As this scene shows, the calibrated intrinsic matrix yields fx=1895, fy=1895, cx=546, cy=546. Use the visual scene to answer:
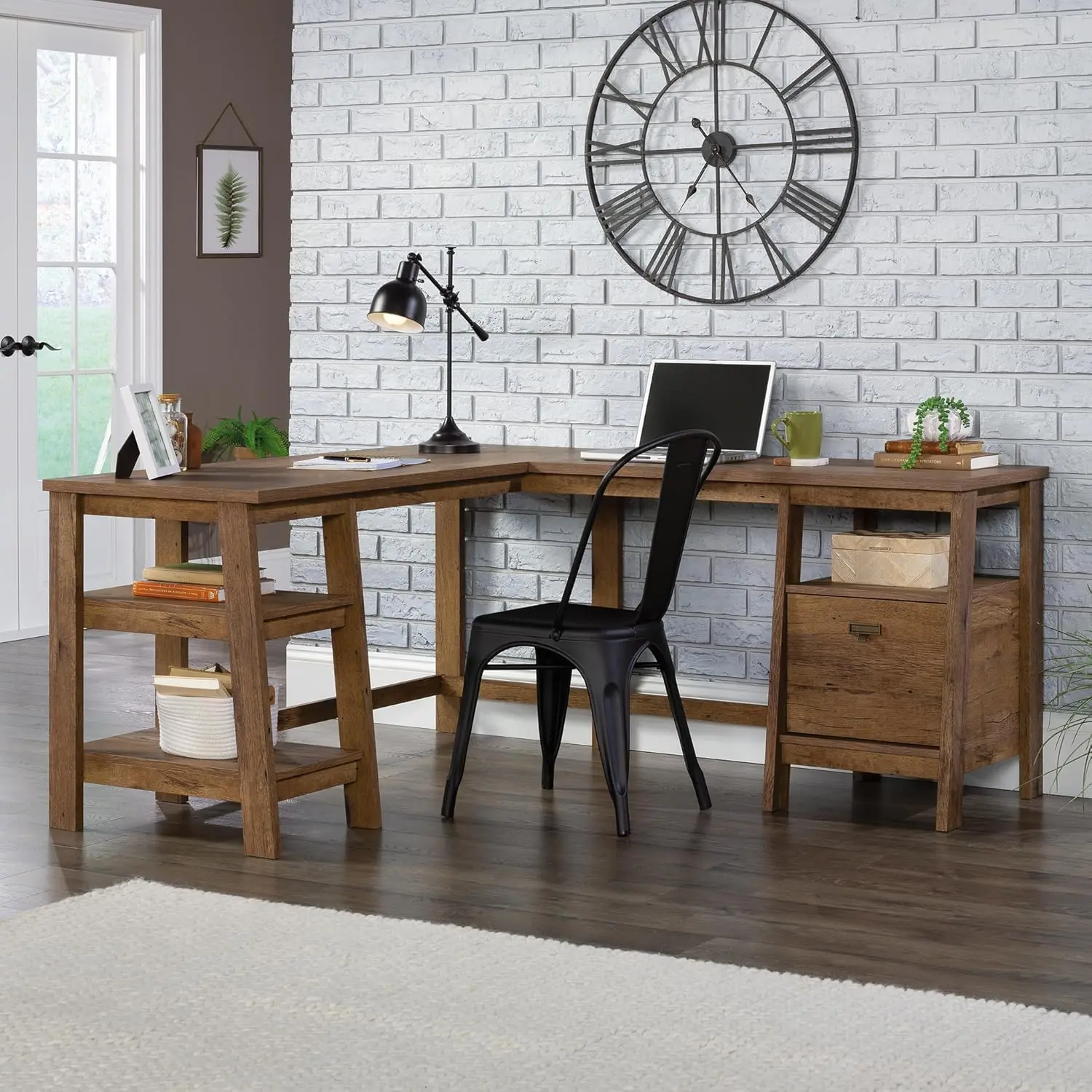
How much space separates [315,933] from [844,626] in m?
1.41

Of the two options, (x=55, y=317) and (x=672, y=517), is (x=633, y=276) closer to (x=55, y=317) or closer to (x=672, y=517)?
(x=672, y=517)

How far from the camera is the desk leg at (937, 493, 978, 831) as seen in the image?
3.83 metres

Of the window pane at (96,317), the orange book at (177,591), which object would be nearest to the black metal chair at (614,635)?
the orange book at (177,591)

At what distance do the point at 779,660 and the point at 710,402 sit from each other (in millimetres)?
755

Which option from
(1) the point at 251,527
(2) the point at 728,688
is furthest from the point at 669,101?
(1) the point at 251,527

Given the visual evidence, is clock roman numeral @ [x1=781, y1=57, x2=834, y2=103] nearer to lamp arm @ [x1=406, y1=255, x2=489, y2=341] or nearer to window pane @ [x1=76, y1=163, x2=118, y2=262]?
lamp arm @ [x1=406, y1=255, x2=489, y2=341]

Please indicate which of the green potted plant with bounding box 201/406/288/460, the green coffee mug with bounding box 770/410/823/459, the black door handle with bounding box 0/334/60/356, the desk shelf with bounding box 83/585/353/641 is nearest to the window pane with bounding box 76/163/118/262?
the black door handle with bounding box 0/334/60/356

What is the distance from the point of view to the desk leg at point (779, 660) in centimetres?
403

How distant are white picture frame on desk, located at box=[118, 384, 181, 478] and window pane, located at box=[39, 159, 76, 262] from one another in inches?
110

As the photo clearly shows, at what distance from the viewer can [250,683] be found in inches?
139

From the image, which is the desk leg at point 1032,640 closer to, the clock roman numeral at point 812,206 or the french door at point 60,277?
the clock roman numeral at point 812,206

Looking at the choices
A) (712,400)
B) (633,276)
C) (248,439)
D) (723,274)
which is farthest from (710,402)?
(248,439)

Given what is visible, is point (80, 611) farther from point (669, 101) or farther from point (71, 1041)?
point (669, 101)

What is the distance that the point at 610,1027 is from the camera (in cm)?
264
